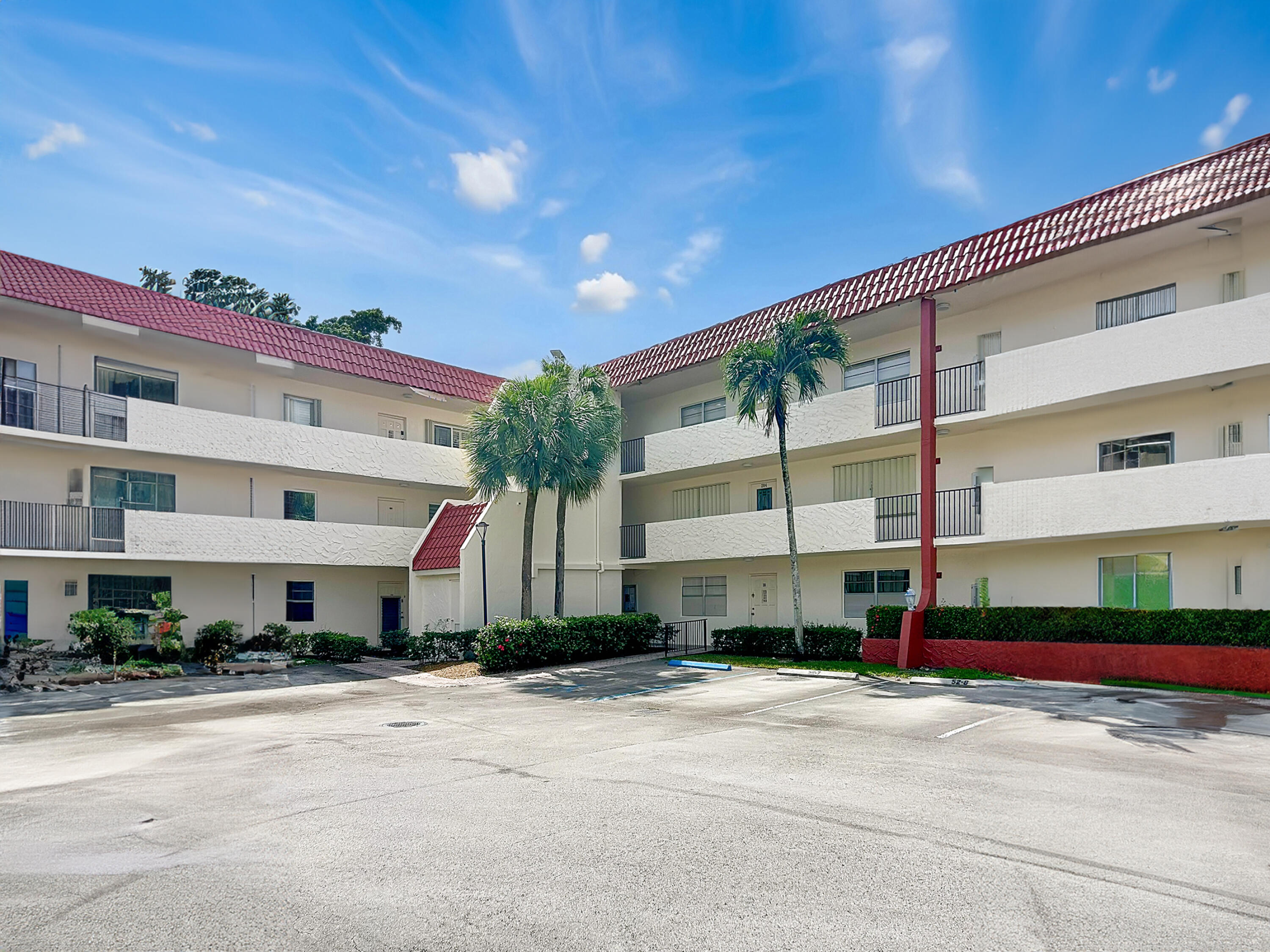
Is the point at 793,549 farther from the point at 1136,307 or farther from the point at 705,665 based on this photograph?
the point at 1136,307

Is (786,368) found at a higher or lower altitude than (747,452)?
higher

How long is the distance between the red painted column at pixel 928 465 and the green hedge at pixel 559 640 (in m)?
8.13

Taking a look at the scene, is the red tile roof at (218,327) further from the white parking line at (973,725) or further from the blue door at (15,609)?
the white parking line at (973,725)

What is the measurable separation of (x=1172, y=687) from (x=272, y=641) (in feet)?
77.7

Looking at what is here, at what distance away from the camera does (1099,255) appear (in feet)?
67.3

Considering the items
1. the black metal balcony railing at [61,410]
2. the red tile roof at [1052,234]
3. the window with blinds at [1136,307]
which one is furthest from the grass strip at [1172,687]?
the black metal balcony railing at [61,410]

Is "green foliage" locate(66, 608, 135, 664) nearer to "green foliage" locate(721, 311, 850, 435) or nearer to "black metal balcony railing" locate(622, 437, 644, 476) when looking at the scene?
"black metal balcony railing" locate(622, 437, 644, 476)

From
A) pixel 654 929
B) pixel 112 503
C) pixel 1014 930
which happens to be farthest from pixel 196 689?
pixel 1014 930

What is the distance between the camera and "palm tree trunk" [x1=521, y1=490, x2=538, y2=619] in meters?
25.8

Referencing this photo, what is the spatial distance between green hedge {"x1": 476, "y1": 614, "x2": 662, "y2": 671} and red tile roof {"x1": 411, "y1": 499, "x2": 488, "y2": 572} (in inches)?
113

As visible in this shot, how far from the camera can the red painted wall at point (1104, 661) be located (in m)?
17.1

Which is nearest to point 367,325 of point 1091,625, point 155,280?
point 155,280

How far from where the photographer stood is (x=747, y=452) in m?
27.7

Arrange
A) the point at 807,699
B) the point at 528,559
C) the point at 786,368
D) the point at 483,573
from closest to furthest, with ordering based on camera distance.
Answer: the point at 807,699 < the point at 786,368 < the point at 483,573 < the point at 528,559
